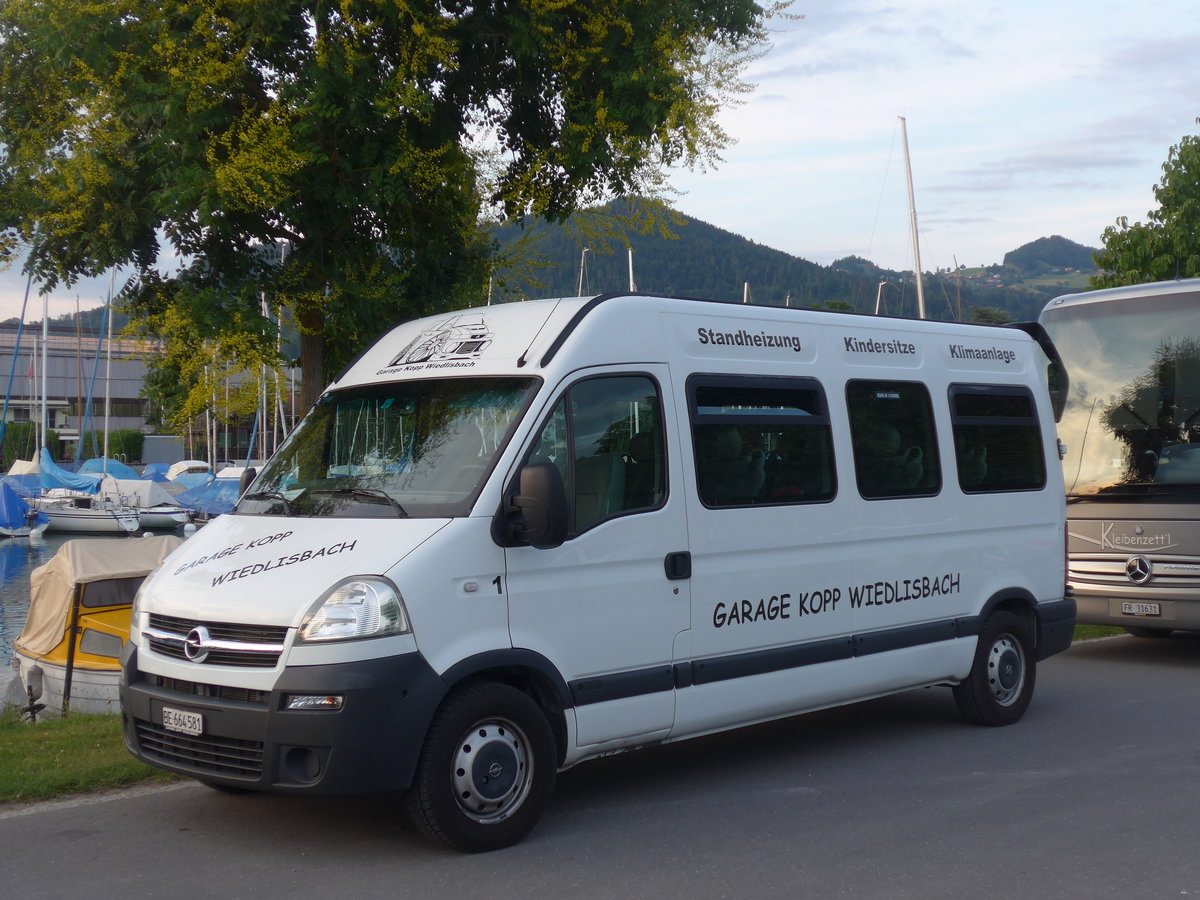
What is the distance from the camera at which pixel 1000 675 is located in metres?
8.96

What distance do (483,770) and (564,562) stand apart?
1.03 meters

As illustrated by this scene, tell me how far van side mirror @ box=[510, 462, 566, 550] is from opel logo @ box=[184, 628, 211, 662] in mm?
1457

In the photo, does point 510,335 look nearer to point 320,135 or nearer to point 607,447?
point 607,447

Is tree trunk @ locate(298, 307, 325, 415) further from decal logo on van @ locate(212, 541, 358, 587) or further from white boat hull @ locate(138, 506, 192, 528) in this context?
white boat hull @ locate(138, 506, 192, 528)

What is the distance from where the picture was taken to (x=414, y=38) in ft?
31.7

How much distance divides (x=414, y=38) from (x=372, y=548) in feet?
16.7

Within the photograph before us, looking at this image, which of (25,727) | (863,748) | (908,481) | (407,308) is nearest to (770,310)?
(908,481)

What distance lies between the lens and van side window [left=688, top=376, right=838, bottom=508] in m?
7.12

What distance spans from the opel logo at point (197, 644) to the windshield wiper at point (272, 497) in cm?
78

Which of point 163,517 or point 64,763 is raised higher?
point 64,763

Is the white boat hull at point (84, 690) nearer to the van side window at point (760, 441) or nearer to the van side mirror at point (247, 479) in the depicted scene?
the van side mirror at point (247, 479)

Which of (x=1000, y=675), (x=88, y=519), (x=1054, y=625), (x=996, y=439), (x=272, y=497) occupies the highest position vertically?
(x=996, y=439)

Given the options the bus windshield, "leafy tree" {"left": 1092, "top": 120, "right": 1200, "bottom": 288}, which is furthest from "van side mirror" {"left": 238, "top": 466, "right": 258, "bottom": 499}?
"leafy tree" {"left": 1092, "top": 120, "right": 1200, "bottom": 288}

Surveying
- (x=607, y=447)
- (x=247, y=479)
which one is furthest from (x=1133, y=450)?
(x=247, y=479)
